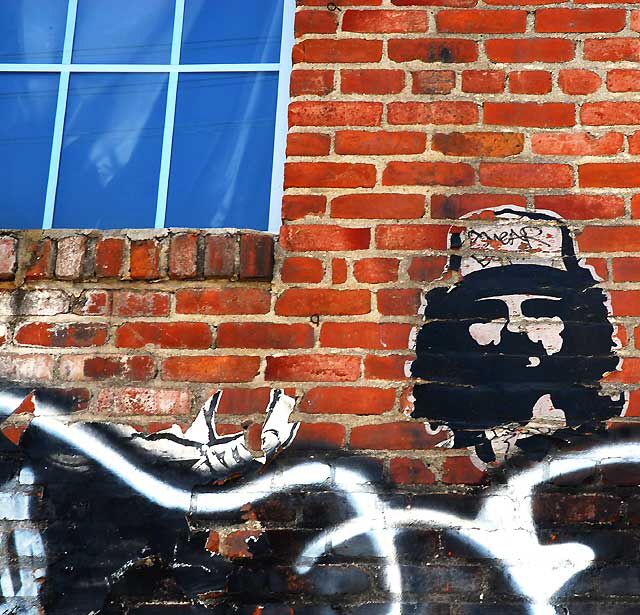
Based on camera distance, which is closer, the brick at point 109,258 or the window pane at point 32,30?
the brick at point 109,258

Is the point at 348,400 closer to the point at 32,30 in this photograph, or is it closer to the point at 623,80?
the point at 623,80

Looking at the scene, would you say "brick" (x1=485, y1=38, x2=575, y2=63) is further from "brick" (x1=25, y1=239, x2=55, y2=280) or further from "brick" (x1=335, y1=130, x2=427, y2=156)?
"brick" (x1=25, y1=239, x2=55, y2=280)

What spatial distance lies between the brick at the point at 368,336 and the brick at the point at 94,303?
24.7 inches

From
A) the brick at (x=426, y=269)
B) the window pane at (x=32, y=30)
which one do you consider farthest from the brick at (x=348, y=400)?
the window pane at (x=32, y=30)

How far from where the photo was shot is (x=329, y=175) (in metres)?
2.49

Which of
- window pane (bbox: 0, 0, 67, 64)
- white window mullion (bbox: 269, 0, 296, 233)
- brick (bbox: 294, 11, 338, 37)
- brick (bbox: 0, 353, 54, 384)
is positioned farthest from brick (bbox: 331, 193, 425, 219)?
window pane (bbox: 0, 0, 67, 64)

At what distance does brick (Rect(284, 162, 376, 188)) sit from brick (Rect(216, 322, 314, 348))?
1.38 feet

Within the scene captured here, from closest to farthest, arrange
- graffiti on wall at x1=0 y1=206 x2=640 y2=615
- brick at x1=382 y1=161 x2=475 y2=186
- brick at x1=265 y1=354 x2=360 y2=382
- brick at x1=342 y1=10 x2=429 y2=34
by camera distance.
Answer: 1. graffiti on wall at x1=0 y1=206 x2=640 y2=615
2. brick at x1=265 y1=354 x2=360 y2=382
3. brick at x1=382 y1=161 x2=475 y2=186
4. brick at x1=342 y1=10 x2=429 y2=34

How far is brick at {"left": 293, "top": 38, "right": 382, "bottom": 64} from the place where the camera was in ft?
8.45

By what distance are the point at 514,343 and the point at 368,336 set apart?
16.0 inches

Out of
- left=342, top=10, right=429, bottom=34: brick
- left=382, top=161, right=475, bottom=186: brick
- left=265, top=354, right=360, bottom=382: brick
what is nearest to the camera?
left=265, top=354, right=360, bottom=382: brick

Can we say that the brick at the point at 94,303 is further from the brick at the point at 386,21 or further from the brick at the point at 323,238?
the brick at the point at 386,21

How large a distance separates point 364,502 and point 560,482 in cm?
53

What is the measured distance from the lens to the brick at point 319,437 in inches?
91.6
